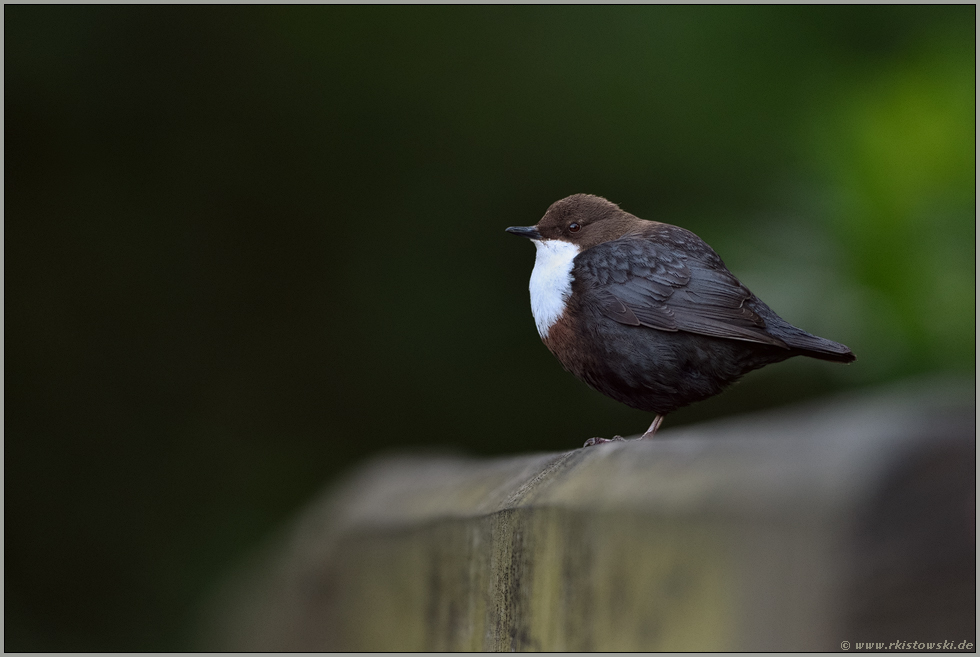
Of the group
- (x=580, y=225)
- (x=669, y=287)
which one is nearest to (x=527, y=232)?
(x=580, y=225)

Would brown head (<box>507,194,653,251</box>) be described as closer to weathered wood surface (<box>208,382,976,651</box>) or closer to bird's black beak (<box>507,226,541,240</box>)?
bird's black beak (<box>507,226,541,240</box>)

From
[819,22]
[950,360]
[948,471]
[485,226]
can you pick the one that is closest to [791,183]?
[950,360]

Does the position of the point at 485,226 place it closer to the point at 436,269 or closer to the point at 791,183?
the point at 436,269

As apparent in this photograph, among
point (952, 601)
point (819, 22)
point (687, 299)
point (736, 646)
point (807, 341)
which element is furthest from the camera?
point (819, 22)

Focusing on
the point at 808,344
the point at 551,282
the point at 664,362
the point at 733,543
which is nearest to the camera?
the point at 733,543

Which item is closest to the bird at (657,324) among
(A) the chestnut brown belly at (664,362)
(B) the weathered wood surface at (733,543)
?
(A) the chestnut brown belly at (664,362)

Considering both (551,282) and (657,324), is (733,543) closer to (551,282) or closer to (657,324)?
(657,324)
